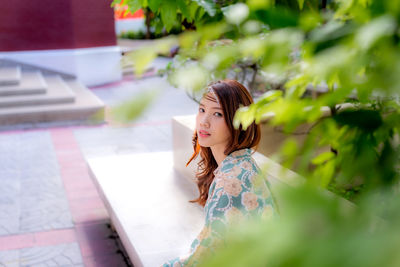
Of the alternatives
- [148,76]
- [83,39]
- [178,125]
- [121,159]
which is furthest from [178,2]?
[148,76]

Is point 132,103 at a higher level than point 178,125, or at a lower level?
higher

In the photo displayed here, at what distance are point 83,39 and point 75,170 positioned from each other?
807cm

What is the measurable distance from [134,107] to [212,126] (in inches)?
79.9

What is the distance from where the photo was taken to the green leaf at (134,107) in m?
0.59

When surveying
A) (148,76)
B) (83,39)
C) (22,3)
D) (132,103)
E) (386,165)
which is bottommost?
(148,76)

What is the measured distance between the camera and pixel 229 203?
93.7 inches

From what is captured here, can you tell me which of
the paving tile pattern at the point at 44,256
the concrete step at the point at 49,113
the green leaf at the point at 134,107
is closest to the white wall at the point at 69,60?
the concrete step at the point at 49,113

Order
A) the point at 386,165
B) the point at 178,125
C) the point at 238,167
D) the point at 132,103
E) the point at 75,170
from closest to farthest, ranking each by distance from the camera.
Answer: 1. the point at 132,103
2. the point at 386,165
3. the point at 238,167
4. the point at 178,125
5. the point at 75,170

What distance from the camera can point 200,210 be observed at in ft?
13.5

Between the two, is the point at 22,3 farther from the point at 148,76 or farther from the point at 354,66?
the point at 354,66

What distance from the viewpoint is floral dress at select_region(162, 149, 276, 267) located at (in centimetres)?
235

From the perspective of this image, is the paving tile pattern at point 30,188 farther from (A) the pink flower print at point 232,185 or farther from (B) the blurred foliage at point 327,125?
(B) the blurred foliage at point 327,125

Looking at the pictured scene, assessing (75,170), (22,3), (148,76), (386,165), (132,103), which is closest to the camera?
(132,103)

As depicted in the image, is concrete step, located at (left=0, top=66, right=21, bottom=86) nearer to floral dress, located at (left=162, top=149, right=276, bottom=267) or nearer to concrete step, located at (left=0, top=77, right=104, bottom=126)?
concrete step, located at (left=0, top=77, right=104, bottom=126)
